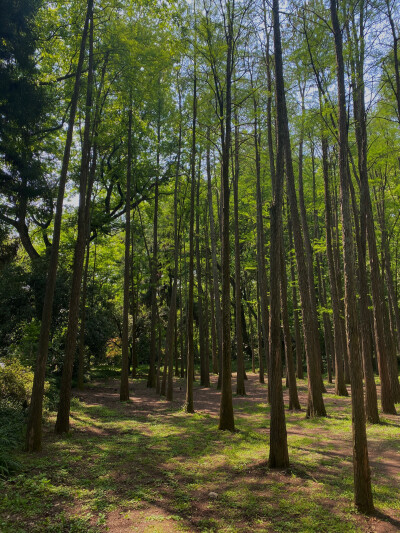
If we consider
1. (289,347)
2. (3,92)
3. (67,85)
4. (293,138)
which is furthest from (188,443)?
(67,85)

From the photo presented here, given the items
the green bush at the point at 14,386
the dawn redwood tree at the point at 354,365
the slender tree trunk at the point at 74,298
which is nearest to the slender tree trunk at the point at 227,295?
the slender tree trunk at the point at 74,298

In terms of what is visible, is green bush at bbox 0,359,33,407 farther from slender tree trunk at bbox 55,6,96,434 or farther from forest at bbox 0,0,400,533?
slender tree trunk at bbox 55,6,96,434

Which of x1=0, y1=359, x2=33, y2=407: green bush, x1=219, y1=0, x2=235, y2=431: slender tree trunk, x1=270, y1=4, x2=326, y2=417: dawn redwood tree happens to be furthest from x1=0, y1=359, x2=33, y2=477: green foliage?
x1=270, y1=4, x2=326, y2=417: dawn redwood tree

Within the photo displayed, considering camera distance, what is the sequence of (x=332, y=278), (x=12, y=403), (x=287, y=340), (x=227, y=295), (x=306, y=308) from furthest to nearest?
(x=332, y=278), (x=287, y=340), (x=306, y=308), (x=12, y=403), (x=227, y=295)

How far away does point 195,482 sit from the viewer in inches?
206

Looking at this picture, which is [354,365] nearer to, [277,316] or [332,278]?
[277,316]

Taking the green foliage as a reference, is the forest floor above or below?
below

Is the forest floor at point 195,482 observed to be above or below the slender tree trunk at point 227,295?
below

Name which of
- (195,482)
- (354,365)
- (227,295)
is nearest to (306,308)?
(227,295)

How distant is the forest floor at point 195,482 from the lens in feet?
12.9

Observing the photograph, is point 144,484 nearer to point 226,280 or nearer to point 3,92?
point 226,280

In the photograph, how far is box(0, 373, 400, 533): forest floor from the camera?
3.95 meters

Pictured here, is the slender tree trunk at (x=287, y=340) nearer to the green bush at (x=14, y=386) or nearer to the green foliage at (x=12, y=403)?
the green foliage at (x=12, y=403)

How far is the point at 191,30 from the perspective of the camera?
9.33 m
